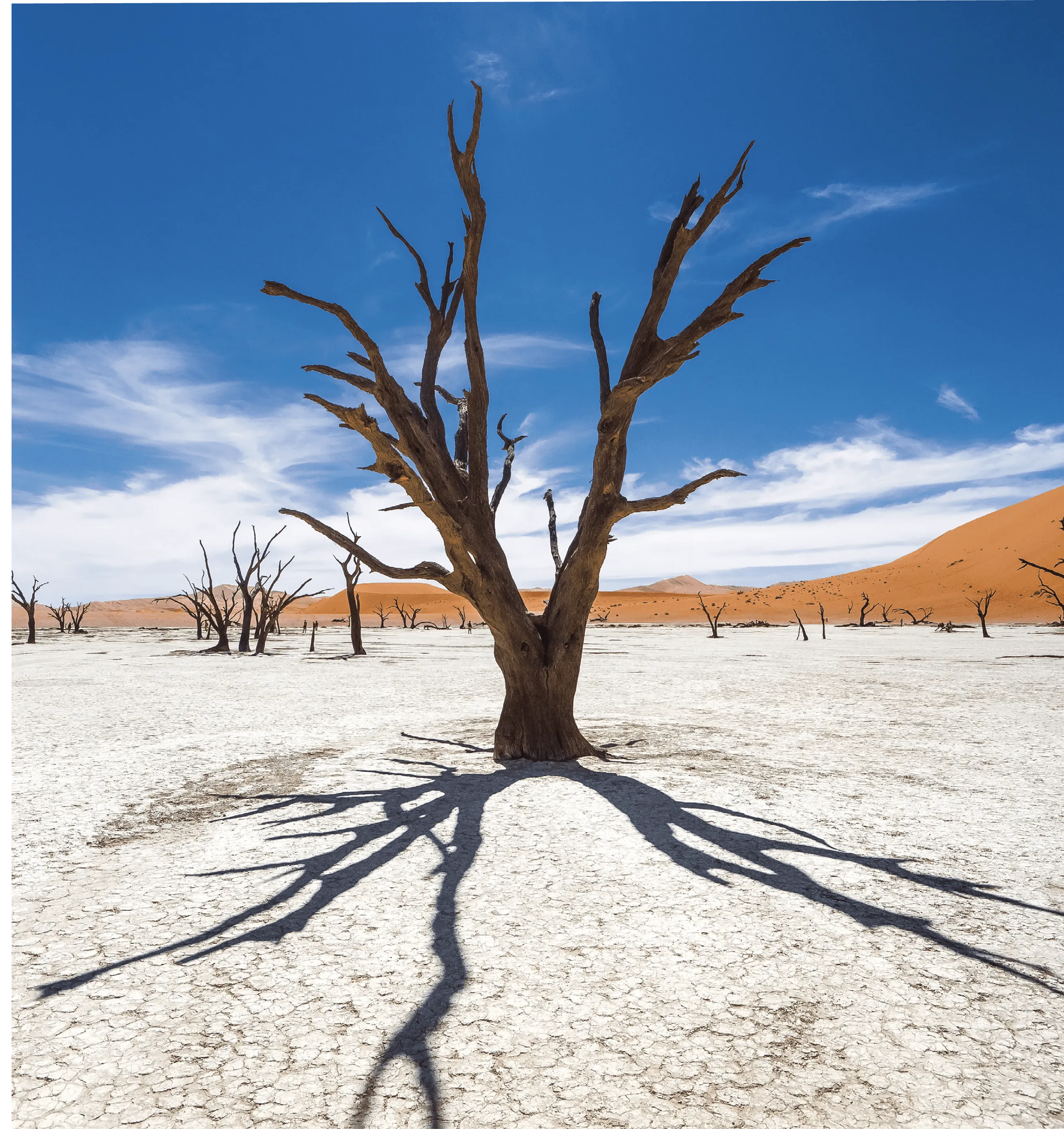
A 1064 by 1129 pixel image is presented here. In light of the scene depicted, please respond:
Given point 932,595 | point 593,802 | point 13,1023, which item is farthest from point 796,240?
point 932,595

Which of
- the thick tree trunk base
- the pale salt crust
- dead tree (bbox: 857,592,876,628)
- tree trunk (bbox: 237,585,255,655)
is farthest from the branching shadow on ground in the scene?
dead tree (bbox: 857,592,876,628)

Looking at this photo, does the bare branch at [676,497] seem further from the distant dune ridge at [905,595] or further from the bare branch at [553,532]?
the distant dune ridge at [905,595]

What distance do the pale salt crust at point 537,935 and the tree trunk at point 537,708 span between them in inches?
13.5

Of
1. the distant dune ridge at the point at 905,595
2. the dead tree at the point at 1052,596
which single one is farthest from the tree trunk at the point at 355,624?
the distant dune ridge at the point at 905,595

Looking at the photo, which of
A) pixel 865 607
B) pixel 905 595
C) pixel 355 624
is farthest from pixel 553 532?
pixel 905 595

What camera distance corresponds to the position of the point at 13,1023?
2846 mm

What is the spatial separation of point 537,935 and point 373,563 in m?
3.43

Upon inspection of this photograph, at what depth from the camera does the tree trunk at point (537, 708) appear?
6.86 metres

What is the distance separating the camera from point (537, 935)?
348cm

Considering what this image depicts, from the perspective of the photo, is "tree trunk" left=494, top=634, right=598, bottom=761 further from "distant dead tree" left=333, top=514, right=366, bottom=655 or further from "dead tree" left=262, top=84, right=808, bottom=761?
"distant dead tree" left=333, top=514, right=366, bottom=655

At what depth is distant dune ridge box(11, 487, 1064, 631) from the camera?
59.0m

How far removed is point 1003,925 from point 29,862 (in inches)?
195

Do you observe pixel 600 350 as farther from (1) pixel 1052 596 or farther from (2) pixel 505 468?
(1) pixel 1052 596

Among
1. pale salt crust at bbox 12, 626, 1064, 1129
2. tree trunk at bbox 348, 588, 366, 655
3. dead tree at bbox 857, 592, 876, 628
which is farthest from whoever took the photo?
dead tree at bbox 857, 592, 876, 628
